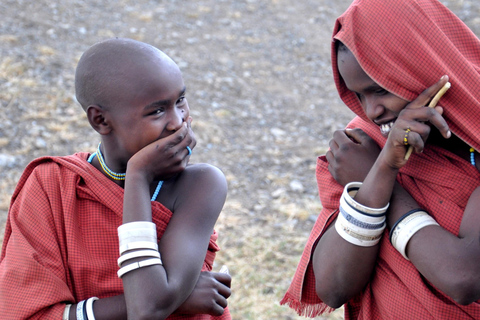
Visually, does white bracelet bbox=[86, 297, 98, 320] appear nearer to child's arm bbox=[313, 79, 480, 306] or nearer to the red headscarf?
child's arm bbox=[313, 79, 480, 306]

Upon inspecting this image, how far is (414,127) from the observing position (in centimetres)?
171

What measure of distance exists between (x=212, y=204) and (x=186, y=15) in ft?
22.9

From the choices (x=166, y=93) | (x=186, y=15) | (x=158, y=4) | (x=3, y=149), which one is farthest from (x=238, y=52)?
(x=166, y=93)

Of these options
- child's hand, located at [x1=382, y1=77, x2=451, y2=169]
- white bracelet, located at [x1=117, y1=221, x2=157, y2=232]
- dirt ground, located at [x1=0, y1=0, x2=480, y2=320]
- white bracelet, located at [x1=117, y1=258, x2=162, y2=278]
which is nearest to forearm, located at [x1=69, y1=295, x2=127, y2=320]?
white bracelet, located at [x1=117, y1=258, x2=162, y2=278]

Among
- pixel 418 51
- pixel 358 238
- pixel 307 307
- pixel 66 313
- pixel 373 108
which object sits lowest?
pixel 307 307

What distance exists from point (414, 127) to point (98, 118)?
120cm

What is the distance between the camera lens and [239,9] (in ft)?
29.7

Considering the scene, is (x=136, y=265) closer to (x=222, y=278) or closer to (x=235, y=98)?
(x=222, y=278)

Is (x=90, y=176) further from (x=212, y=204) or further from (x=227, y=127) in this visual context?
(x=227, y=127)

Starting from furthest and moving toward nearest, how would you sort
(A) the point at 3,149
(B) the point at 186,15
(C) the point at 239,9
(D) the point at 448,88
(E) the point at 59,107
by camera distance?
(C) the point at 239,9 → (B) the point at 186,15 → (E) the point at 59,107 → (A) the point at 3,149 → (D) the point at 448,88

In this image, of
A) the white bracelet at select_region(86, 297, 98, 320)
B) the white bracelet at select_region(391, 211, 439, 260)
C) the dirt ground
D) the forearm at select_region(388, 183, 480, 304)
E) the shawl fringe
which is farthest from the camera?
the dirt ground

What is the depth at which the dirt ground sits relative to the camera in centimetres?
456

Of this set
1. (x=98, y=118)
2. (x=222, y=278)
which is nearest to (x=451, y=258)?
(x=222, y=278)

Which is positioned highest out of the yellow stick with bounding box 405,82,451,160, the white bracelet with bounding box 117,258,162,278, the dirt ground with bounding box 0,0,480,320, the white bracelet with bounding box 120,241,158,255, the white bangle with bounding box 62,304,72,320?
the yellow stick with bounding box 405,82,451,160
